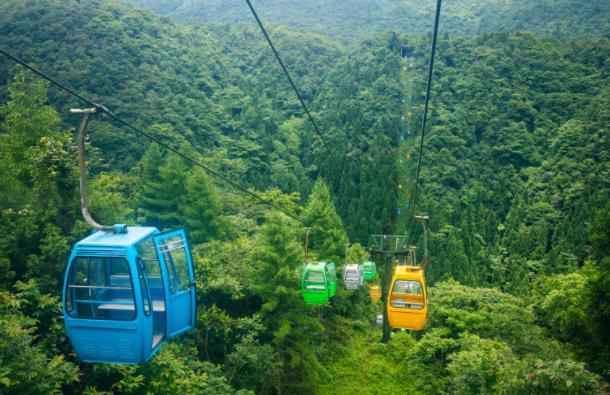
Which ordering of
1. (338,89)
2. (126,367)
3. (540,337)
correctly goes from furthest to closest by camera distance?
(338,89) → (540,337) → (126,367)

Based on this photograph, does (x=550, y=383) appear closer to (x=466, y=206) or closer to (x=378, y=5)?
(x=466, y=206)

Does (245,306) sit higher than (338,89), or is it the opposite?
(338,89)

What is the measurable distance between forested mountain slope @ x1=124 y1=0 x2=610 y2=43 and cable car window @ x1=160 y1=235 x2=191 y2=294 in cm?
13123

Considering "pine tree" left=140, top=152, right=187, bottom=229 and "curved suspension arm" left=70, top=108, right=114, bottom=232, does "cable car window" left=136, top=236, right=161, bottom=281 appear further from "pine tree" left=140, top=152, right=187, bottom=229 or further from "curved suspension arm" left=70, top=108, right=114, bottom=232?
"pine tree" left=140, top=152, right=187, bottom=229

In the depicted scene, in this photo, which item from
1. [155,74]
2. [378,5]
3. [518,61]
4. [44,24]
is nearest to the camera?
[44,24]

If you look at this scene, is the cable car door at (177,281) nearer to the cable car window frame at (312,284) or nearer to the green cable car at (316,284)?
the green cable car at (316,284)

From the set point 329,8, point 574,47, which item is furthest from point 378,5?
point 574,47

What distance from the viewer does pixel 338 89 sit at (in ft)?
280

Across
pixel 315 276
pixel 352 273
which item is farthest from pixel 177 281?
pixel 352 273

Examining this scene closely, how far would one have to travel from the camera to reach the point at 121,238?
5.92m

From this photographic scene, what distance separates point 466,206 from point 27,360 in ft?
185

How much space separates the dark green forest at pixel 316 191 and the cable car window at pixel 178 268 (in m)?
2.63

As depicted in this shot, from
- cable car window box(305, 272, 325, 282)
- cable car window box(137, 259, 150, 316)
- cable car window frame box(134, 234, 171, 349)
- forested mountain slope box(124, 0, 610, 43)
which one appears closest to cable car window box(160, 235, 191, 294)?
cable car window frame box(134, 234, 171, 349)

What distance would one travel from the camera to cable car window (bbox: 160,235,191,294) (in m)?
6.84
